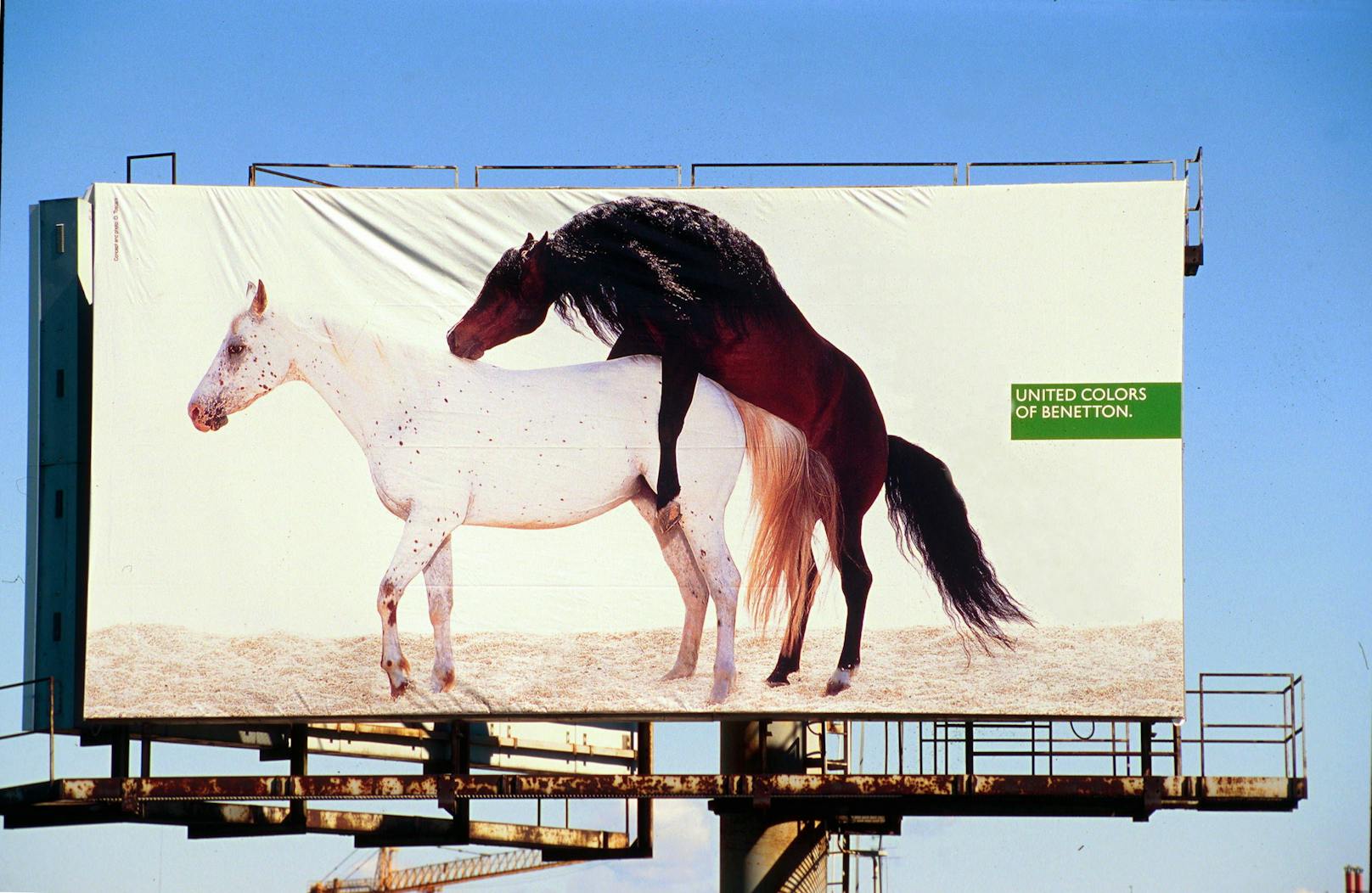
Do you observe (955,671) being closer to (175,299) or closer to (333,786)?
(333,786)

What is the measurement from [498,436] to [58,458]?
502 cm

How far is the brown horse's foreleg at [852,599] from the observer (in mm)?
21312

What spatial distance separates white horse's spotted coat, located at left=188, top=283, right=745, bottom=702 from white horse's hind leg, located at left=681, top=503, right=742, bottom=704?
0.02m

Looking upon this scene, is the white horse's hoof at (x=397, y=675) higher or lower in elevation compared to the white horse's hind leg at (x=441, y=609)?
lower

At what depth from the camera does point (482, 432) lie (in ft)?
72.1

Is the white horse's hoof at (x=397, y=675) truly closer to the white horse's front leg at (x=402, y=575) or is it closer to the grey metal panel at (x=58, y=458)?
the white horse's front leg at (x=402, y=575)

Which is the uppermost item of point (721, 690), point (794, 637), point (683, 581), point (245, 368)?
point (245, 368)

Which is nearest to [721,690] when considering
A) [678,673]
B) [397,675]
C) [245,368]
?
[678,673]

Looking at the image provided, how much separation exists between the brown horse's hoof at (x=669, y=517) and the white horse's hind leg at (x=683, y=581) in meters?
0.01

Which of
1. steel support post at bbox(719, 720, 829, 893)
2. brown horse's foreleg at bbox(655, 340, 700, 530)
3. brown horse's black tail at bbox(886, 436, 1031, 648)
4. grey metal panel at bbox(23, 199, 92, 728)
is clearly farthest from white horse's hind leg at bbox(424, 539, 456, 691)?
brown horse's black tail at bbox(886, 436, 1031, 648)

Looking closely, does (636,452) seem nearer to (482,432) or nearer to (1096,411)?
(482,432)

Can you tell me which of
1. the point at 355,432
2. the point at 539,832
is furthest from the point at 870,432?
the point at 539,832

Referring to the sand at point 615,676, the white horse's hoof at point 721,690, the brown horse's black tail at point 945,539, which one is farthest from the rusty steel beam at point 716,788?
the brown horse's black tail at point 945,539

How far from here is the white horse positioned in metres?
21.8
